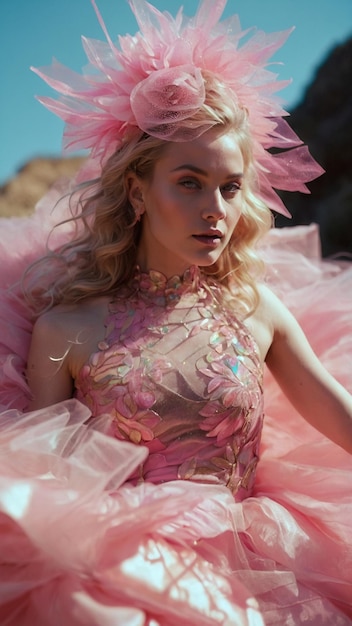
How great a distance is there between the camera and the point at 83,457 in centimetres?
163

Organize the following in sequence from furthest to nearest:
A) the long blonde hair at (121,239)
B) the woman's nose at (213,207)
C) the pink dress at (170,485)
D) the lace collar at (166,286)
Result: the lace collar at (166,286), the long blonde hair at (121,239), the woman's nose at (213,207), the pink dress at (170,485)

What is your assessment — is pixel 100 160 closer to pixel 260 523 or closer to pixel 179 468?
pixel 179 468

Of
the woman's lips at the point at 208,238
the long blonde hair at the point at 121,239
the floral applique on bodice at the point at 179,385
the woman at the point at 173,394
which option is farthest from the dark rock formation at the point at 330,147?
the woman's lips at the point at 208,238

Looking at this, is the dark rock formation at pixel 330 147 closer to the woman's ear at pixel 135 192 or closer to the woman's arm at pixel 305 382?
the woman's arm at pixel 305 382

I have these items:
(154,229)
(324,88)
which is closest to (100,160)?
(154,229)

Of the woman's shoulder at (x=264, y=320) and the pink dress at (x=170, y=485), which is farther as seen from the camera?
the woman's shoulder at (x=264, y=320)

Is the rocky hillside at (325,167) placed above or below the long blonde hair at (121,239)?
below

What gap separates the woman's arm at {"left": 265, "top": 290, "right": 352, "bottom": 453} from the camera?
2.17m

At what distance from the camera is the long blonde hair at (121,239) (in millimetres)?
2035

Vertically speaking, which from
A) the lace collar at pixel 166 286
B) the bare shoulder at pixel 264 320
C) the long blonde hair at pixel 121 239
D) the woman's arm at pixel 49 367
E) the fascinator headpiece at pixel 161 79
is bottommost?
the bare shoulder at pixel 264 320

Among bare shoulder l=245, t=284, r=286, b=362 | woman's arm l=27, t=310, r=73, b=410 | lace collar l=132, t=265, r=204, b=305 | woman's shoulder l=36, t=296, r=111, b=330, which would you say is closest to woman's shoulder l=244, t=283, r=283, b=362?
bare shoulder l=245, t=284, r=286, b=362

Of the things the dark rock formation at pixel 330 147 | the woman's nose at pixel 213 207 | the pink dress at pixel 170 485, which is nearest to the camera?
the pink dress at pixel 170 485

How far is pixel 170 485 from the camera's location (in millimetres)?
1758

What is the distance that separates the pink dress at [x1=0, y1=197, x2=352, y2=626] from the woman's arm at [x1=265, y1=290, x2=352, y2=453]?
11cm
